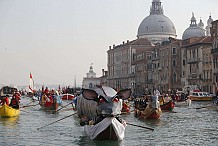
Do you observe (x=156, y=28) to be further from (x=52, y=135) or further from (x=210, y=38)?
→ (x=52, y=135)

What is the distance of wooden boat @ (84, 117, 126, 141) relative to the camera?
57.2ft

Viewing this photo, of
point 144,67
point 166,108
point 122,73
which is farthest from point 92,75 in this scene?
point 166,108

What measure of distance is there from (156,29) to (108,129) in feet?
344

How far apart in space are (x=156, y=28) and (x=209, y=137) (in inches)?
4004

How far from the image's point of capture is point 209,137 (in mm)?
20453

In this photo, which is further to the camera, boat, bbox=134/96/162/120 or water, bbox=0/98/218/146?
boat, bbox=134/96/162/120

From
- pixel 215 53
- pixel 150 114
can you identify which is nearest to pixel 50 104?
pixel 150 114

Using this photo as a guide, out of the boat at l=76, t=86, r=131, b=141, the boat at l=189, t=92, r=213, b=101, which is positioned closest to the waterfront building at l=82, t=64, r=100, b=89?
the boat at l=189, t=92, r=213, b=101

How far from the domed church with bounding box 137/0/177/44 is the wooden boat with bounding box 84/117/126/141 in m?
102

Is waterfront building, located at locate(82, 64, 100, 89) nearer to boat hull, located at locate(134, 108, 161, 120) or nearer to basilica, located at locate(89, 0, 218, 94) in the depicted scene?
basilica, located at locate(89, 0, 218, 94)

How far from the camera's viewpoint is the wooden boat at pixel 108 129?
17.4 metres

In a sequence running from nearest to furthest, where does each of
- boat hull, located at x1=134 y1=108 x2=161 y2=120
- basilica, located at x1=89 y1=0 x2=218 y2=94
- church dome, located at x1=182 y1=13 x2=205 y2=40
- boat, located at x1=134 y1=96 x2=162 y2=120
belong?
boat, located at x1=134 y1=96 x2=162 y2=120 → boat hull, located at x1=134 y1=108 x2=161 y2=120 → basilica, located at x1=89 y1=0 x2=218 y2=94 → church dome, located at x1=182 y1=13 x2=205 y2=40

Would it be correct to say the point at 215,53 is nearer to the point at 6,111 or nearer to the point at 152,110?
the point at 152,110

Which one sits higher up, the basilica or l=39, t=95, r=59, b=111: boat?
the basilica
